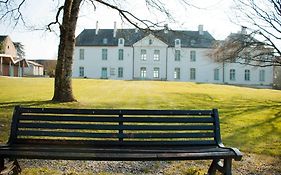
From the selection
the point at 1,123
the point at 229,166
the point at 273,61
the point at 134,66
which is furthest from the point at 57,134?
the point at 134,66

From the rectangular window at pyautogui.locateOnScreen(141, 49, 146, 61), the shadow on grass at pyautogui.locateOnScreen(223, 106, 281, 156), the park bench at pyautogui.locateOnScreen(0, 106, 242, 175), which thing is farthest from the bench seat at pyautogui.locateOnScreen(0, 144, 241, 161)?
the rectangular window at pyautogui.locateOnScreen(141, 49, 146, 61)

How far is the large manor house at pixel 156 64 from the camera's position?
6400cm

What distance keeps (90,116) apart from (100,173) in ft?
3.14

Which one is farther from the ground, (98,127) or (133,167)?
(98,127)

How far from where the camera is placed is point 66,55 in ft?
47.1

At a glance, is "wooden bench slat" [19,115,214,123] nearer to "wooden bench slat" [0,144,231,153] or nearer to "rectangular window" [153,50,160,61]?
"wooden bench slat" [0,144,231,153]

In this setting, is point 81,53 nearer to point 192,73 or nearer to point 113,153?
point 192,73

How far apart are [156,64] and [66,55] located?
5016 cm

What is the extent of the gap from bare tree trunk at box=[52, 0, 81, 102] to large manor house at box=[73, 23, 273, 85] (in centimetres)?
4862

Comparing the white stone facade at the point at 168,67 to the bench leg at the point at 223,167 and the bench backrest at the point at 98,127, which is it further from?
the bench leg at the point at 223,167

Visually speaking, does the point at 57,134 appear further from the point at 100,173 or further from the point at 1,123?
the point at 1,123

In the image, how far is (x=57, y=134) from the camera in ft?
16.9

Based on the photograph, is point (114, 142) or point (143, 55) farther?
point (143, 55)

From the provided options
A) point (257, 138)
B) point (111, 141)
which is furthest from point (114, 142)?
point (257, 138)
